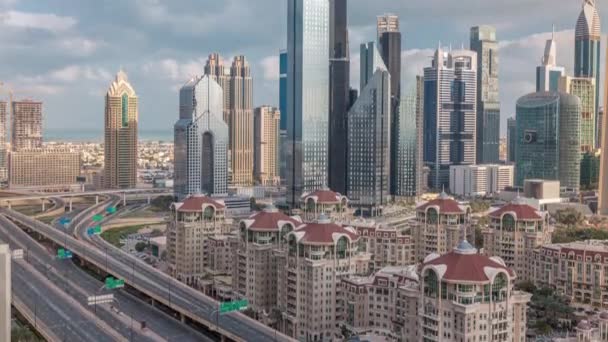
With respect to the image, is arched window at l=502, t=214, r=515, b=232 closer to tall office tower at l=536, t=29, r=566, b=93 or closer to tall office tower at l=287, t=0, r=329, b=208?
tall office tower at l=287, t=0, r=329, b=208

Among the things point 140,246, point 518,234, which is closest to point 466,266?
point 518,234

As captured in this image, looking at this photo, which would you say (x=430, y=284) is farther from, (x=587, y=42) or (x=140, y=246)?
(x=587, y=42)

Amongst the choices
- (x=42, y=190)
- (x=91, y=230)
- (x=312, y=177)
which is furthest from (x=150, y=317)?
(x=42, y=190)

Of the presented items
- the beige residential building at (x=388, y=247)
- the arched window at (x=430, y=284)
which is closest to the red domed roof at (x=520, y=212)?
the beige residential building at (x=388, y=247)

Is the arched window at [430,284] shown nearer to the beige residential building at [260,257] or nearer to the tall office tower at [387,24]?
the beige residential building at [260,257]

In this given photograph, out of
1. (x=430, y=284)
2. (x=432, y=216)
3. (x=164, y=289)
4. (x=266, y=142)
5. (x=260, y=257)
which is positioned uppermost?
(x=266, y=142)
